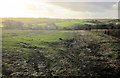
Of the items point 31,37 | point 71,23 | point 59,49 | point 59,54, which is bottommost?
point 59,54

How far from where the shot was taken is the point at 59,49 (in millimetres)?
32812

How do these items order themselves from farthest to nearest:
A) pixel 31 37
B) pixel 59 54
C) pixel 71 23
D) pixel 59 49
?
pixel 71 23, pixel 31 37, pixel 59 49, pixel 59 54

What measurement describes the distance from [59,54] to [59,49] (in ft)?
6.97

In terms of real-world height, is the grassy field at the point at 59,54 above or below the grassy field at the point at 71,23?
below

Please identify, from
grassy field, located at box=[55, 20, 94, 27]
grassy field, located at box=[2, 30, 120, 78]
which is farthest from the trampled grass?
grassy field, located at box=[55, 20, 94, 27]

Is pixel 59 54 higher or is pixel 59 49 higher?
pixel 59 49

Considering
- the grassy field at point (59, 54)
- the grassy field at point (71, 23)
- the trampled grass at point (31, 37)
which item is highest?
the grassy field at point (71, 23)

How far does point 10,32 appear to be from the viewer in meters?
40.9

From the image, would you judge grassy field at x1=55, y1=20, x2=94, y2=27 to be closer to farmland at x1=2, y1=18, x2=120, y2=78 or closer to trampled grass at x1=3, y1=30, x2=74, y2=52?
farmland at x1=2, y1=18, x2=120, y2=78

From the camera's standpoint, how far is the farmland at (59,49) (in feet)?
83.4

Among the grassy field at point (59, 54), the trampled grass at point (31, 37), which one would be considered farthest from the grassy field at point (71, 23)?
the grassy field at point (59, 54)

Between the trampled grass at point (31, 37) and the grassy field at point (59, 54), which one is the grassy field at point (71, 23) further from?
the grassy field at point (59, 54)

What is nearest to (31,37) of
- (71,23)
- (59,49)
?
(59,49)

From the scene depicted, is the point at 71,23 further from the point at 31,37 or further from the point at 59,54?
the point at 59,54
